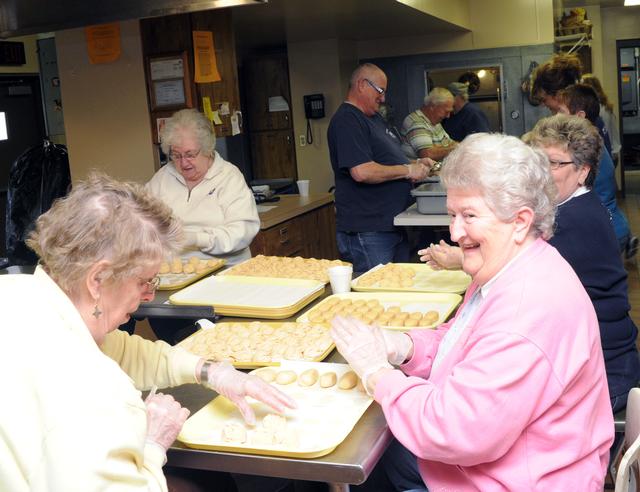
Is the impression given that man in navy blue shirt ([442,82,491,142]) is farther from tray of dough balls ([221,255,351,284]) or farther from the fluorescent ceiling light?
the fluorescent ceiling light

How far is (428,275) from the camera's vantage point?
299cm

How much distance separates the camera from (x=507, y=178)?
5.53 feet

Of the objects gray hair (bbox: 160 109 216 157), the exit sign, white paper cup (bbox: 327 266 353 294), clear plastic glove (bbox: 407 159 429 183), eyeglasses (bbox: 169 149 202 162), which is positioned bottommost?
white paper cup (bbox: 327 266 353 294)

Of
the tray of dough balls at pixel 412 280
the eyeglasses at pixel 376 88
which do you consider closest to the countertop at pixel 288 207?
the eyeglasses at pixel 376 88

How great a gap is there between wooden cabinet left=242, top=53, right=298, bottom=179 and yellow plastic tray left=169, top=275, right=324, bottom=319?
16.9ft

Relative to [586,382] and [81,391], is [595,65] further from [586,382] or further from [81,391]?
[81,391]

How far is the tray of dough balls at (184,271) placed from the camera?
3.07 meters

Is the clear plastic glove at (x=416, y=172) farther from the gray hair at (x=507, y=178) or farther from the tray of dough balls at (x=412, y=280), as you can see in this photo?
the gray hair at (x=507, y=178)

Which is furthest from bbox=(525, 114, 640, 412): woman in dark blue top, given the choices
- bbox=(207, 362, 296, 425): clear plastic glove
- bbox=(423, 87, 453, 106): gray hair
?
bbox=(423, 87, 453, 106): gray hair

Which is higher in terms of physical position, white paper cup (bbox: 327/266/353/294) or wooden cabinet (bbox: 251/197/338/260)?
white paper cup (bbox: 327/266/353/294)

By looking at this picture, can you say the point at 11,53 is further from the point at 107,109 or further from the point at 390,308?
the point at 390,308

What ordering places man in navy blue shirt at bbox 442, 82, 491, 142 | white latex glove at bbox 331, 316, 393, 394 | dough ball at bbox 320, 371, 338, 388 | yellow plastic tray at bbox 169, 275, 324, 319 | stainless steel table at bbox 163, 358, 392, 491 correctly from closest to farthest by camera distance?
stainless steel table at bbox 163, 358, 392, 491 < white latex glove at bbox 331, 316, 393, 394 < dough ball at bbox 320, 371, 338, 388 < yellow plastic tray at bbox 169, 275, 324, 319 < man in navy blue shirt at bbox 442, 82, 491, 142

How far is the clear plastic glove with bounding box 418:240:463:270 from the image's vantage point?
9.00ft

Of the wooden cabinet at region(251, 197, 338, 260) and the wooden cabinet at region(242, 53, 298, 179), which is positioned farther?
the wooden cabinet at region(242, 53, 298, 179)
